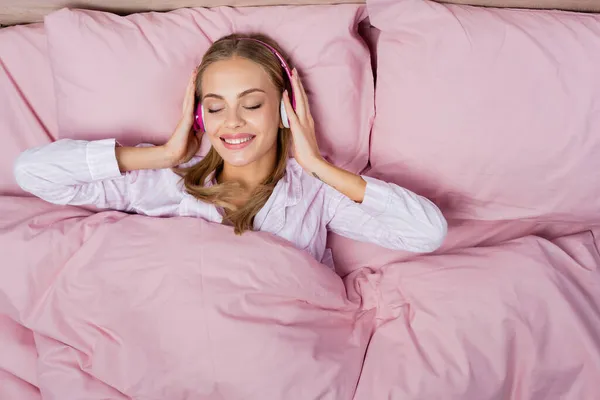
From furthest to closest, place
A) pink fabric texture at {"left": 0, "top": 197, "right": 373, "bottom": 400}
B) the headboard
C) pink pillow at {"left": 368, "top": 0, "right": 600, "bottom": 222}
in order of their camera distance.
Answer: the headboard < pink pillow at {"left": 368, "top": 0, "right": 600, "bottom": 222} < pink fabric texture at {"left": 0, "top": 197, "right": 373, "bottom": 400}

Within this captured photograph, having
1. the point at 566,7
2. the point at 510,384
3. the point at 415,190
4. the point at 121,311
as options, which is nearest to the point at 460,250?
the point at 415,190

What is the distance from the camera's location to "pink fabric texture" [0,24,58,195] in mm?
1318

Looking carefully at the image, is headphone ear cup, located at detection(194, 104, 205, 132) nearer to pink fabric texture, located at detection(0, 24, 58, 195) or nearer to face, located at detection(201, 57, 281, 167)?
face, located at detection(201, 57, 281, 167)

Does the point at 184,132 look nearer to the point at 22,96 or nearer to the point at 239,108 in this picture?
Answer: the point at 239,108

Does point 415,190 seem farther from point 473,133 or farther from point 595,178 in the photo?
point 595,178

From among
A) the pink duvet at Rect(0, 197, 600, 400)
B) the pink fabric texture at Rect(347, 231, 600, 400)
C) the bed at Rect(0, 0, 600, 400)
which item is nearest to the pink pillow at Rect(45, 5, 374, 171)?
the bed at Rect(0, 0, 600, 400)

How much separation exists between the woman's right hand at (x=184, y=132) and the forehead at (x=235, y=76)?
69 mm

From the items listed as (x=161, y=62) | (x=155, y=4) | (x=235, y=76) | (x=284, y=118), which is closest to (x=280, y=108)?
(x=284, y=118)

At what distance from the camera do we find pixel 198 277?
1074mm

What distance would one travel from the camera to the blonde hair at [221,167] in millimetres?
1146

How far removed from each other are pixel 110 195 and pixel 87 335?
0.33 m

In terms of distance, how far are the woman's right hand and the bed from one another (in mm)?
76

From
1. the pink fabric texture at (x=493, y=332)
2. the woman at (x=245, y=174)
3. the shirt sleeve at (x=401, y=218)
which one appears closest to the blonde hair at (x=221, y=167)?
the woman at (x=245, y=174)

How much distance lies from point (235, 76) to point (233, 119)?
0.09 meters
